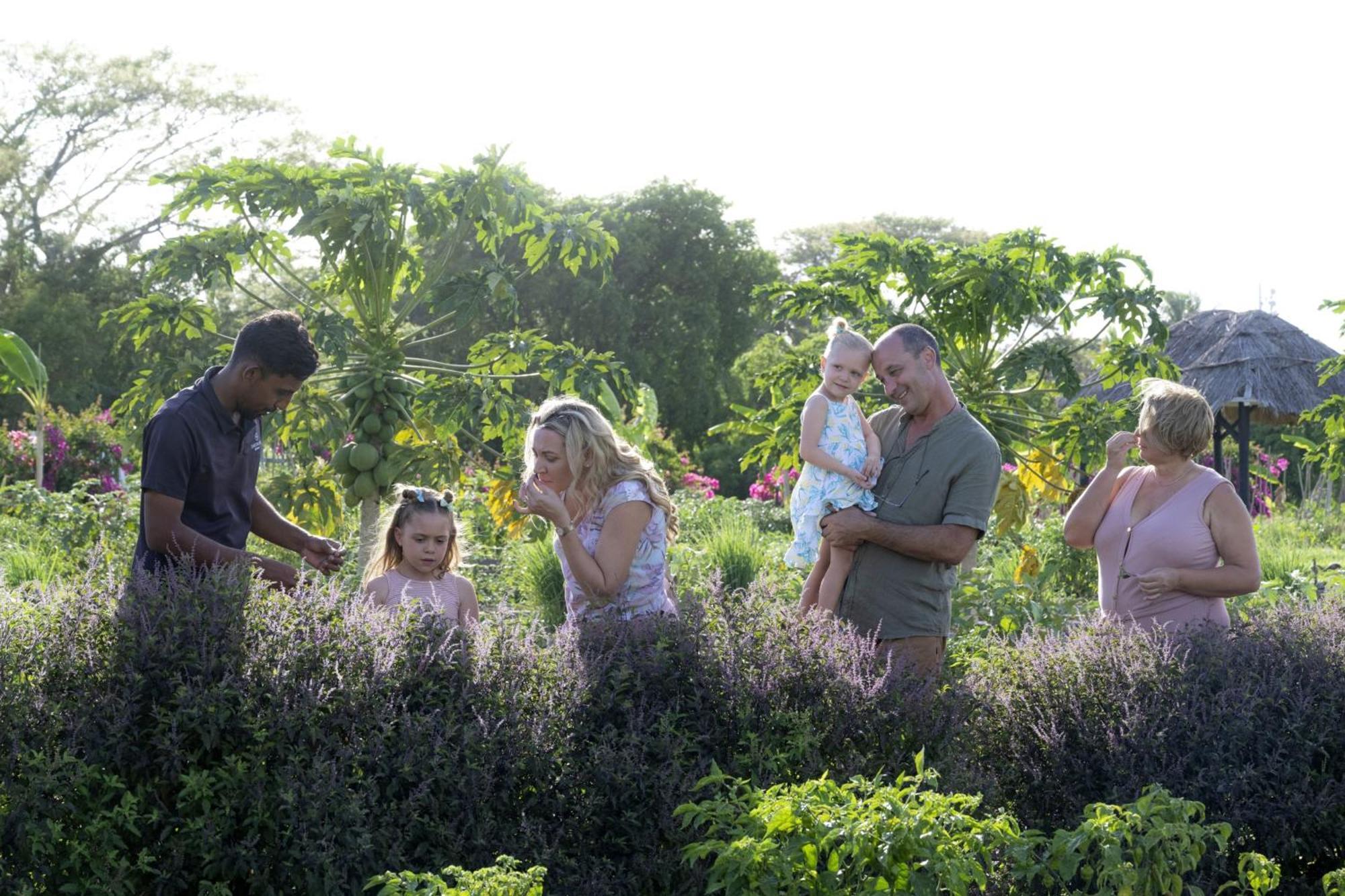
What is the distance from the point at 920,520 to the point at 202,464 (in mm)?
2141

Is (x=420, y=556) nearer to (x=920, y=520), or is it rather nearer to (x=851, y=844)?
(x=920, y=520)

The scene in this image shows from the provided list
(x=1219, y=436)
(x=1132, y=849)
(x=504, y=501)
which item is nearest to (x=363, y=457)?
(x=504, y=501)

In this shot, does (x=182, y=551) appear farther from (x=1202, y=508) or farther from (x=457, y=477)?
(x=1202, y=508)

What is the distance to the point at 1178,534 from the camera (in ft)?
13.8

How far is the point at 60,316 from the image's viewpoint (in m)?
27.9

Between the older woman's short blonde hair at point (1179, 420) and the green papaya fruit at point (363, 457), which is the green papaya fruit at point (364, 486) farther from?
the older woman's short blonde hair at point (1179, 420)

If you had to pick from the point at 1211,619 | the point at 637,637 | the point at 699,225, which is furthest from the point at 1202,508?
the point at 699,225

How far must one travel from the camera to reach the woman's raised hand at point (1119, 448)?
14.5 ft

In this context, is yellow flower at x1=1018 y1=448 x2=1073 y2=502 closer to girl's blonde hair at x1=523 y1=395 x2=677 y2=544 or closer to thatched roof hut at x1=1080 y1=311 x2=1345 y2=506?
girl's blonde hair at x1=523 y1=395 x2=677 y2=544

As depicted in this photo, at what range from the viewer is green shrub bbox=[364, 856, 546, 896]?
2357 millimetres

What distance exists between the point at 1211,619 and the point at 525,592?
5.18 metres

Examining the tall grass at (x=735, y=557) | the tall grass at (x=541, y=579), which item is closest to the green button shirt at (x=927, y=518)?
the tall grass at (x=735, y=557)

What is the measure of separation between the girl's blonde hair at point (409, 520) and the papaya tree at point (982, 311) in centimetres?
242

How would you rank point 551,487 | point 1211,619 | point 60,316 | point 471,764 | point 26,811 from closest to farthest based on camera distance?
1. point 26,811
2. point 471,764
3. point 551,487
4. point 1211,619
5. point 60,316
